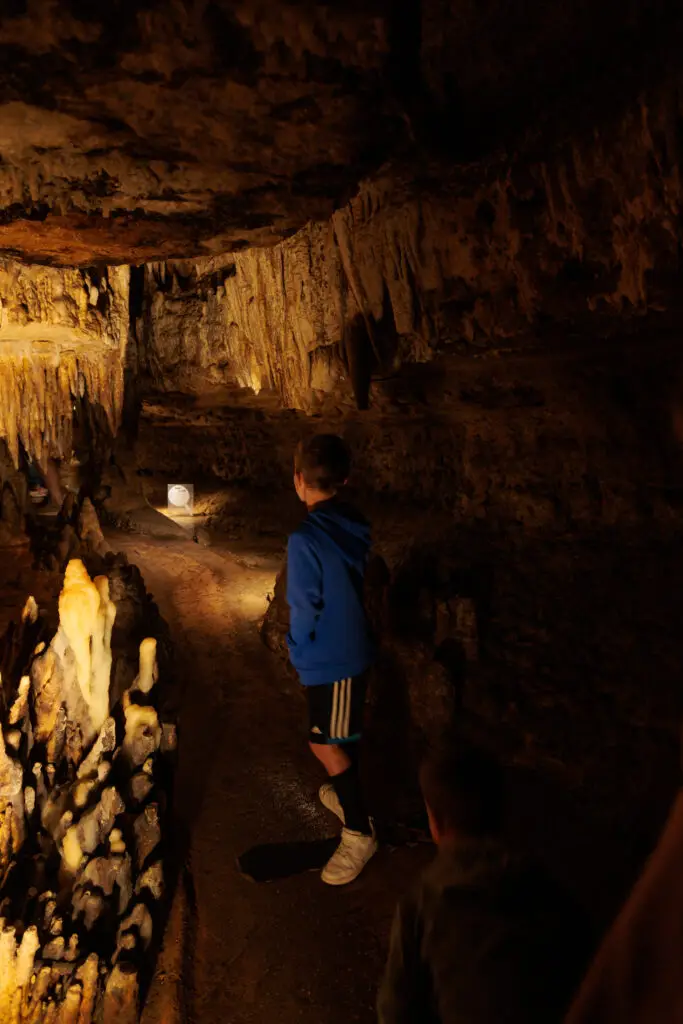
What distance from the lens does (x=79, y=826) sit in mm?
3174

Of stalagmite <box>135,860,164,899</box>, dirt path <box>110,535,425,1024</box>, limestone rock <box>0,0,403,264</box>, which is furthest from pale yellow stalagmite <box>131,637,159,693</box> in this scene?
limestone rock <box>0,0,403,264</box>

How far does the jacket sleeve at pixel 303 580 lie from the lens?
2.58m

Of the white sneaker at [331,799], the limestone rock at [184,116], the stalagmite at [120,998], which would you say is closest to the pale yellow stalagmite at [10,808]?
the stalagmite at [120,998]

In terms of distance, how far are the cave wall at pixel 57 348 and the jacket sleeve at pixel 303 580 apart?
483 centimetres

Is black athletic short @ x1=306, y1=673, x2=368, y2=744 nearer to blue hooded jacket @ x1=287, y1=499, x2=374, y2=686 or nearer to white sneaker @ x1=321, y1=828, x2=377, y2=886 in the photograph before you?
blue hooded jacket @ x1=287, y1=499, x2=374, y2=686

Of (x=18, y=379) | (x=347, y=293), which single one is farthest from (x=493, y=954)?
(x=18, y=379)

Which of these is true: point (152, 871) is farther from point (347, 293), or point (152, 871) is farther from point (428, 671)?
point (347, 293)

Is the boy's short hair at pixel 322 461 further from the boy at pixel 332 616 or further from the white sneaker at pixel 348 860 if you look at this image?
the white sneaker at pixel 348 860

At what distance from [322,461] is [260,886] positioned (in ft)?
6.59

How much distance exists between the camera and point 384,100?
345 centimetres

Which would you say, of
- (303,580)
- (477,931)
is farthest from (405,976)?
(303,580)

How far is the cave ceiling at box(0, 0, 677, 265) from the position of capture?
2.88m

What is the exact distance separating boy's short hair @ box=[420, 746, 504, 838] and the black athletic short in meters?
1.32

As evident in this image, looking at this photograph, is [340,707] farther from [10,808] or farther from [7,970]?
[10,808]
